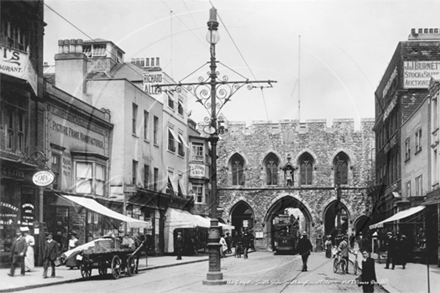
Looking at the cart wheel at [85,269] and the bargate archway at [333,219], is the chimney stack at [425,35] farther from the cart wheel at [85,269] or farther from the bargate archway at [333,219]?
the cart wheel at [85,269]

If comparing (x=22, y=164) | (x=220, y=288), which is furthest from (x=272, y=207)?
(x=220, y=288)

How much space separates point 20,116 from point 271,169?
34.6 metres

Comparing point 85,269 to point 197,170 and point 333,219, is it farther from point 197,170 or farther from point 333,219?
point 333,219

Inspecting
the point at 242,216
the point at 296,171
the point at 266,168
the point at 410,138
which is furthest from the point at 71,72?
the point at 242,216

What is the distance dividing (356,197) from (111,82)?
1098 inches

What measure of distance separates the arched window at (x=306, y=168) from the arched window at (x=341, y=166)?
195 centimetres

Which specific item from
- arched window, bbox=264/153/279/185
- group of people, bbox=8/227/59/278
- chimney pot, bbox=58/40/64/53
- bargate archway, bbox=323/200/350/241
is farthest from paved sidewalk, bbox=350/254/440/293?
arched window, bbox=264/153/279/185

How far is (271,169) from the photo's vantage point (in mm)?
55281

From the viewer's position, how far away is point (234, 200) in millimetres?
54969

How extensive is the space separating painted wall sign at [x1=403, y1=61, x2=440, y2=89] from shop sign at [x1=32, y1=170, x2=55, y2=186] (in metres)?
21.4

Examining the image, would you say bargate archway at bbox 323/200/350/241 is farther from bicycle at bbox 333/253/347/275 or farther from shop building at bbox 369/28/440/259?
bicycle at bbox 333/253/347/275

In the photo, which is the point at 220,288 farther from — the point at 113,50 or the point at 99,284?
the point at 113,50

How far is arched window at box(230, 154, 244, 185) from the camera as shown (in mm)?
55500

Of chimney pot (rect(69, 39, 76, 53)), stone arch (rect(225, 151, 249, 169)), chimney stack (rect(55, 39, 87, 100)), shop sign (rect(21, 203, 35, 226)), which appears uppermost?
chimney pot (rect(69, 39, 76, 53))
